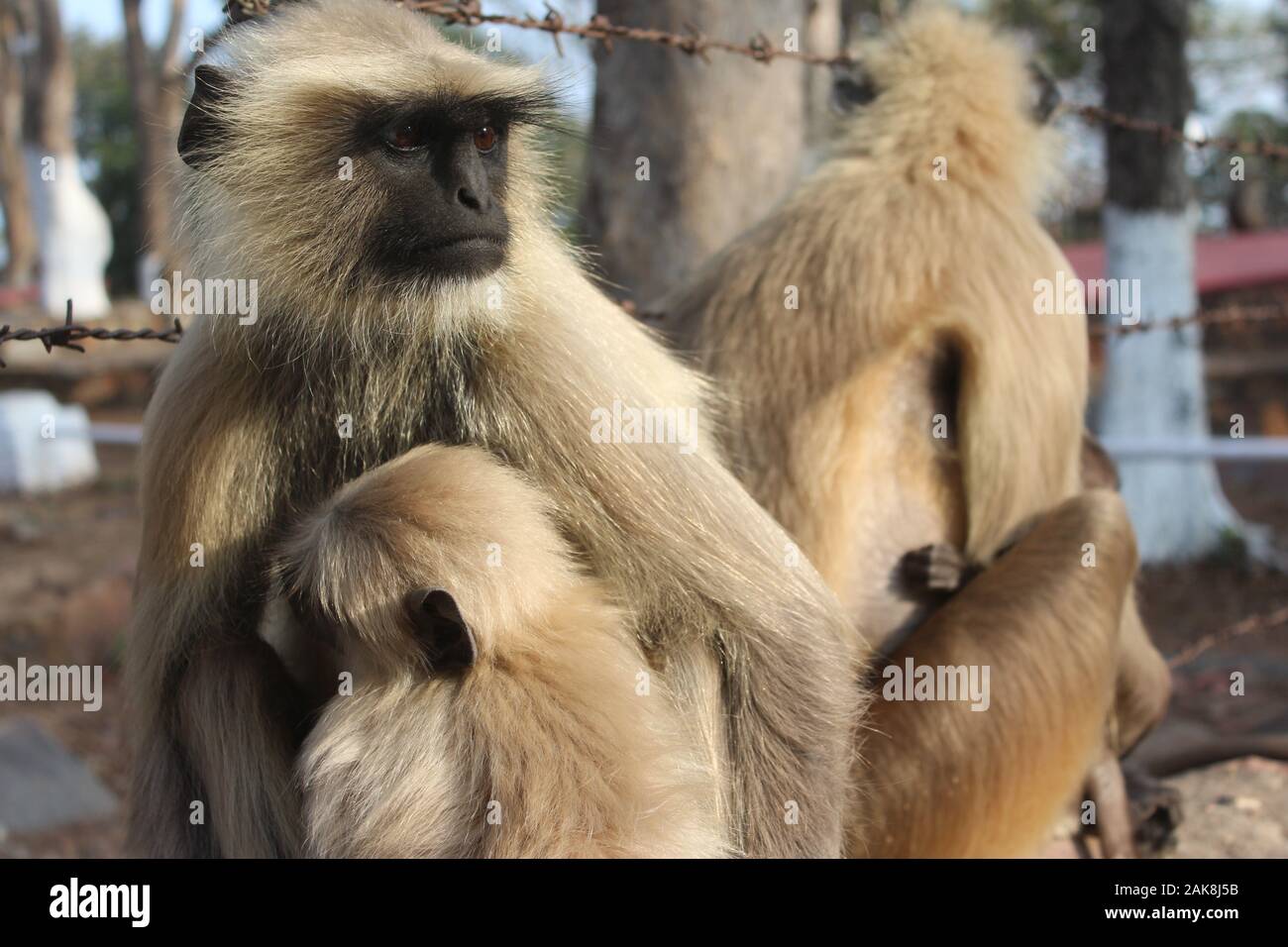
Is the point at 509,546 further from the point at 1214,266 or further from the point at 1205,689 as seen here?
the point at 1214,266

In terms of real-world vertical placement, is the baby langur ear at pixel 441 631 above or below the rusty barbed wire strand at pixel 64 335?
below

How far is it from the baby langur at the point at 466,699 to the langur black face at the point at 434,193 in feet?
1.51

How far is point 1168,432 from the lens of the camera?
34.2 ft

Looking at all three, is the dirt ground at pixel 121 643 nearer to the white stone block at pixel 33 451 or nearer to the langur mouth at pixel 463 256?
the white stone block at pixel 33 451

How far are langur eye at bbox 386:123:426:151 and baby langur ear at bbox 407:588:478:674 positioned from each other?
999 millimetres

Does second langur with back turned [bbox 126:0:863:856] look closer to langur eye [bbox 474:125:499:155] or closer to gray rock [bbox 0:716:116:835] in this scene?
langur eye [bbox 474:125:499:155]

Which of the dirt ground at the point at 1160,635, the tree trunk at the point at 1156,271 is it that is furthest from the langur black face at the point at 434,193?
the tree trunk at the point at 1156,271

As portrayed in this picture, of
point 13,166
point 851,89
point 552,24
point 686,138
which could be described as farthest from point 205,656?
point 13,166

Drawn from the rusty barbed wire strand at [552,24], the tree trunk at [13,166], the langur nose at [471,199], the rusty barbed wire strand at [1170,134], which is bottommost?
the langur nose at [471,199]

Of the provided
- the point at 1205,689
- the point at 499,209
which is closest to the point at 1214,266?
the point at 1205,689

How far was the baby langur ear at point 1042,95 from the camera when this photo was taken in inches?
179

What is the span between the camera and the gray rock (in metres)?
6.15

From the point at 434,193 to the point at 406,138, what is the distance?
0.45 feet

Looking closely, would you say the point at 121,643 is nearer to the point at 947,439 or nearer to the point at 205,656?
the point at 205,656
